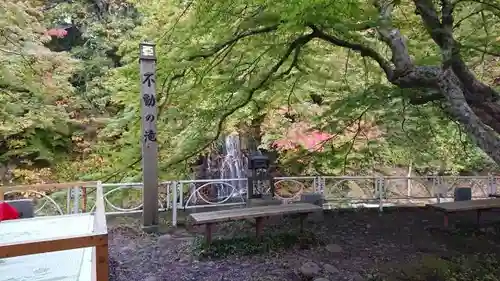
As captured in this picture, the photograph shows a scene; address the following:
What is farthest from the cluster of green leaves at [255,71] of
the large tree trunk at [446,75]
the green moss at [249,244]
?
the green moss at [249,244]

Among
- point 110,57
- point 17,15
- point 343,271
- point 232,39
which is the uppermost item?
point 110,57

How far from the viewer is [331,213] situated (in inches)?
286

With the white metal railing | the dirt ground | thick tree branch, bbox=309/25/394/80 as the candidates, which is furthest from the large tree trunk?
the white metal railing

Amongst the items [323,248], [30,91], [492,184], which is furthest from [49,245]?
[492,184]

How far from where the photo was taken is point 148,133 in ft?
19.2

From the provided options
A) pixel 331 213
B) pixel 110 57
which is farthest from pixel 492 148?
pixel 110 57

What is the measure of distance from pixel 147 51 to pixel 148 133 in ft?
3.87

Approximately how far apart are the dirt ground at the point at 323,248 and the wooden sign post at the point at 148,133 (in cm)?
38

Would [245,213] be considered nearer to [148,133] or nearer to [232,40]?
[148,133]

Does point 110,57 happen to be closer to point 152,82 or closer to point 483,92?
point 152,82

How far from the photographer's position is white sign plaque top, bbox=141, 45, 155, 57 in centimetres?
573

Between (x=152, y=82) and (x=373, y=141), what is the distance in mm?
5274

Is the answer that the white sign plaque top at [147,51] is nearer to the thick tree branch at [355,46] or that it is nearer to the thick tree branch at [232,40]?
the thick tree branch at [232,40]

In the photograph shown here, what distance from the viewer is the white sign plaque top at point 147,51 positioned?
5727mm
